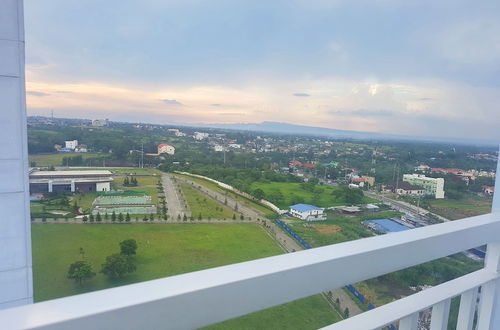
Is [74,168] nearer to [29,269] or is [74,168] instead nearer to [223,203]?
[29,269]

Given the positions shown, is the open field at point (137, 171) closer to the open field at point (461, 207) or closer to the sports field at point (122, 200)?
the sports field at point (122, 200)

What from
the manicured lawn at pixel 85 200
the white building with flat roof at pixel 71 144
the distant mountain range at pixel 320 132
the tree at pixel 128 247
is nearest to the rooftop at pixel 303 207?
the distant mountain range at pixel 320 132

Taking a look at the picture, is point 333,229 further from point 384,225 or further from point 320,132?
point 320,132

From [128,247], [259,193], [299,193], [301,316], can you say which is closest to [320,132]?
[299,193]

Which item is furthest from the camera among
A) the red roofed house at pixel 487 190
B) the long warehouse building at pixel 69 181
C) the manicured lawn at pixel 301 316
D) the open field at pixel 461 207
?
the red roofed house at pixel 487 190

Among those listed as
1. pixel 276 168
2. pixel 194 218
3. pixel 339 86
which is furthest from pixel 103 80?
pixel 339 86
